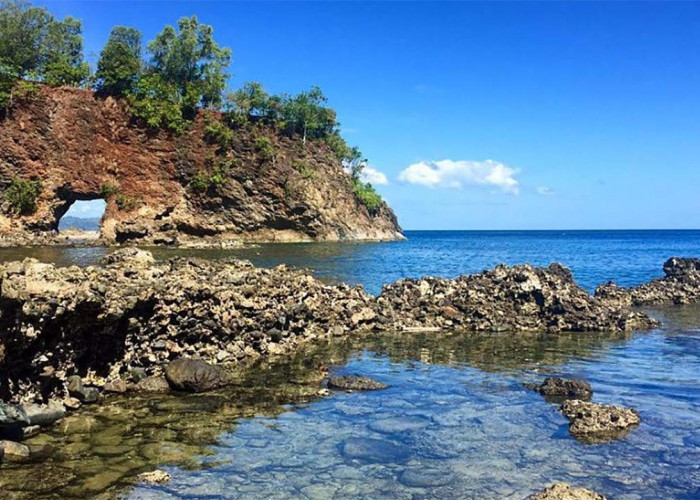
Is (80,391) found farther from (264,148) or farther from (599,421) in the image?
→ (264,148)

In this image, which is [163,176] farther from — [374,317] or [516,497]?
[516,497]

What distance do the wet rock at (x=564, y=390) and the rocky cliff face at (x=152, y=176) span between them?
221 feet

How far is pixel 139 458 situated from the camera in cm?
844

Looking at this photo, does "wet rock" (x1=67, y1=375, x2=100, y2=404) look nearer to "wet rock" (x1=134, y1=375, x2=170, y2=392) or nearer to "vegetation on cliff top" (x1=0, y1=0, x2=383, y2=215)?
"wet rock" (x1=134, y1=375, x2=170, y2=392)

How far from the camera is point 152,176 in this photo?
7781 cm

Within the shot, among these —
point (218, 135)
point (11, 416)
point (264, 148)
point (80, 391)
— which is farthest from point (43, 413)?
point (264, 148)

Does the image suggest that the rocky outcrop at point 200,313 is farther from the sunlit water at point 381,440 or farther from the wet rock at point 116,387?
the sunlit water at point 381,440

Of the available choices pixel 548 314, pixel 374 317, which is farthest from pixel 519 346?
pixel 374 317

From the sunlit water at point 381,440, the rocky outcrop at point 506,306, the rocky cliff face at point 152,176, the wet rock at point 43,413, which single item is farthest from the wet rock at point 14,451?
the rocky cliff face at point 152,176

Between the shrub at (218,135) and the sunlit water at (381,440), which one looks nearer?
the sunlit water at (381,440)

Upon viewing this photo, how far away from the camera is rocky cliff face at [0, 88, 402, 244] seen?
68.1 m

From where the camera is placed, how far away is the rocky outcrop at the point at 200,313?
10445 millimetres

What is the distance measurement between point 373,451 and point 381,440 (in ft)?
1.70

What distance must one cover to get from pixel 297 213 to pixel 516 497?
8239 centimetres
